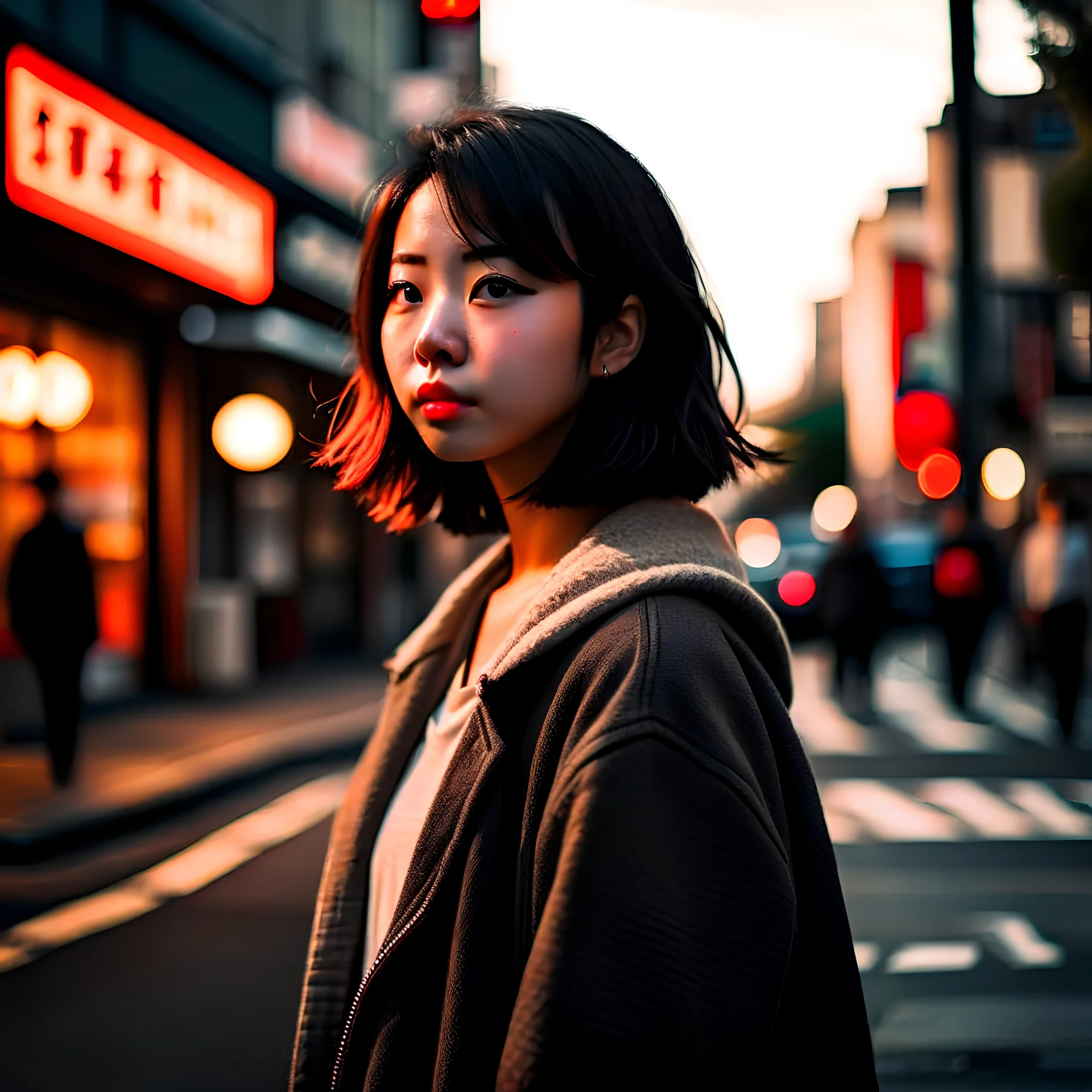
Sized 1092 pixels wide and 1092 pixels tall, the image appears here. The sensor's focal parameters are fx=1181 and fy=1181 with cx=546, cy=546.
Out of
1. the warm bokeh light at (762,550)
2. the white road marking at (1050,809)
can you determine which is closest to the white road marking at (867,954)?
the white road marking at (1050,809)

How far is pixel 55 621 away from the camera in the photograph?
706cm

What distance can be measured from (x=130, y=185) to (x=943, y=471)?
23.9ft

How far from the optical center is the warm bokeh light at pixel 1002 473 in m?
17.9

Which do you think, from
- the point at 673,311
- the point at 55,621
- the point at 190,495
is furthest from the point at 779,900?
the point at 190,495

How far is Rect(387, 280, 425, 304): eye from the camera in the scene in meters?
1.32

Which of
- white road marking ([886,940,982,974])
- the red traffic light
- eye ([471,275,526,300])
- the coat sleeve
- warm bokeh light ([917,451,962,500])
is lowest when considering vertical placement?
white road marking ([886,940,982,974])

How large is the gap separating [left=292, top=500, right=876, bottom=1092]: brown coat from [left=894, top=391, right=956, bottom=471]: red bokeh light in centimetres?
974

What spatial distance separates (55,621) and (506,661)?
21.5ft

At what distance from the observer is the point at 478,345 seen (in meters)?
1.25

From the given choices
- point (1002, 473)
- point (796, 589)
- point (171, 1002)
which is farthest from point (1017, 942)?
point (1002, 473)

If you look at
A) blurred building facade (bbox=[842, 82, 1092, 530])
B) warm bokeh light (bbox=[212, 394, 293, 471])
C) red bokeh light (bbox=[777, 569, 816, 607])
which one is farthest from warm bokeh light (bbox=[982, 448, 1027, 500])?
warm bokeh light (bbox=[212, 394, 293, 471])

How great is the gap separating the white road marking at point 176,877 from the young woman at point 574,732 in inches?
141

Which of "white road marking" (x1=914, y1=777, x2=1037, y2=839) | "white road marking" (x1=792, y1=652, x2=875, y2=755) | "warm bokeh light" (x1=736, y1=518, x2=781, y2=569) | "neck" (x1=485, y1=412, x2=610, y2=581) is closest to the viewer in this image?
"neck" (x1=485, y1=412, x2=610, y2=581)

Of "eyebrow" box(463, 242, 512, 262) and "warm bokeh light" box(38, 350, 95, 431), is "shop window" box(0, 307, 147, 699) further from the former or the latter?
"eyebrow" box(463, 242, 512, 262)
